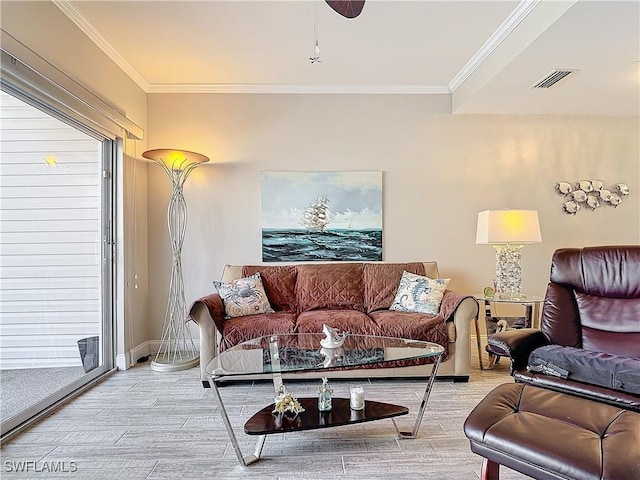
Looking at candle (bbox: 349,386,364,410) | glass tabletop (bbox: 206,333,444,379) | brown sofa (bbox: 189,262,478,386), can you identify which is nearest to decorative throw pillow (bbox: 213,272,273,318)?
brown sofa (bbox: 189,262,478,386)

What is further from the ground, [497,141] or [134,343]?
[497,141]

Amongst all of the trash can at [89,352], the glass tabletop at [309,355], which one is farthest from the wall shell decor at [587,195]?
the trash can at [89,352]

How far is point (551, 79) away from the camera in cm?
346

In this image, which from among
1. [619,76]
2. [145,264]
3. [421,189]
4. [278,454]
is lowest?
[278,454]

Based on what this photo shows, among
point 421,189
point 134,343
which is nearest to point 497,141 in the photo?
point 421,189

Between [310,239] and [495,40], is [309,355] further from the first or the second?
[495,40]

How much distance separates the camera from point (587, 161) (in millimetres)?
4434

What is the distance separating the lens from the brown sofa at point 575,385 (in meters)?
1.43

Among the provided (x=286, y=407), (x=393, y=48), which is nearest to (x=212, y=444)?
(x=286, y=407)

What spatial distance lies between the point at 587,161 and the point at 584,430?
12.3 ft

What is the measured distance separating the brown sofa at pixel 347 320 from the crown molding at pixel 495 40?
6.59 ft

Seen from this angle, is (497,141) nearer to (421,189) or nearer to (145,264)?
(421,189)

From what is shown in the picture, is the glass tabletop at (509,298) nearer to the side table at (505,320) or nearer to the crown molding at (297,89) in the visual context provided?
the side table at (505,320)

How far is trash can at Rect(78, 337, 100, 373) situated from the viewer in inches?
130
